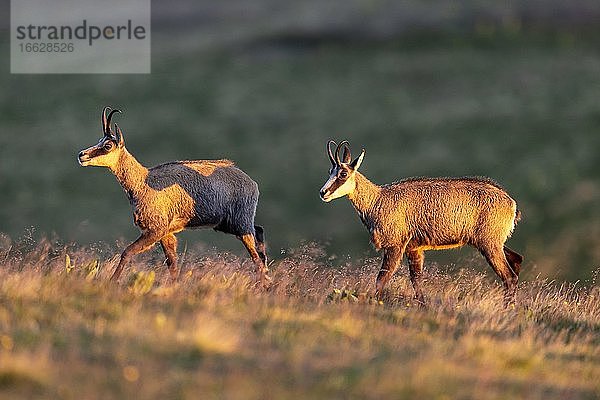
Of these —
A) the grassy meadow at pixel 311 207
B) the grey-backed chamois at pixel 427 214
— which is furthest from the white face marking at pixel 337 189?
the grassy meadow at pixel 311 207

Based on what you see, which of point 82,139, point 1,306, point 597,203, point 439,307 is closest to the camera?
point 1,306

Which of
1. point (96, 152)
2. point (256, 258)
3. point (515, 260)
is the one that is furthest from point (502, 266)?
point (96, 152)

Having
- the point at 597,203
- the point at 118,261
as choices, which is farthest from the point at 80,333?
the point at 597,203

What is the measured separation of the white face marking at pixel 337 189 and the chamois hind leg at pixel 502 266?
80.8 inches

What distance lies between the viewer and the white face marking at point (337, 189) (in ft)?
50.7

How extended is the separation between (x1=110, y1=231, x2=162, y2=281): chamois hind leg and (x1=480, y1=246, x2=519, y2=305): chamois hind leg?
181 inches

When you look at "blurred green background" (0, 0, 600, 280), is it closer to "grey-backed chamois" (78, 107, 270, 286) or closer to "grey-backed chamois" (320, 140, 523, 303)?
"grey-backed chamois" (320, 140, 523, 303)

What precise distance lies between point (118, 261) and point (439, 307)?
14.5 ft

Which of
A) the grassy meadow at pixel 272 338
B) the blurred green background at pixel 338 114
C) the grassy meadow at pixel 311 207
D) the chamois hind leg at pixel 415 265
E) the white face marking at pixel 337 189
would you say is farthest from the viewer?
the blurred green background at pixel 338 114

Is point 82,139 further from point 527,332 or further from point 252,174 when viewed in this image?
point 527,332

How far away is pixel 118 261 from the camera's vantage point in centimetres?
1537

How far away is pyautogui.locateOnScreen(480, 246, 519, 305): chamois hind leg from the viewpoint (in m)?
15.9

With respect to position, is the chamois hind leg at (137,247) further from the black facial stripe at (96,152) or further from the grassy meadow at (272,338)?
the black facial stripe at (96,152)

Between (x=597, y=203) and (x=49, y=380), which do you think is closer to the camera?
(x=49, y=380)
